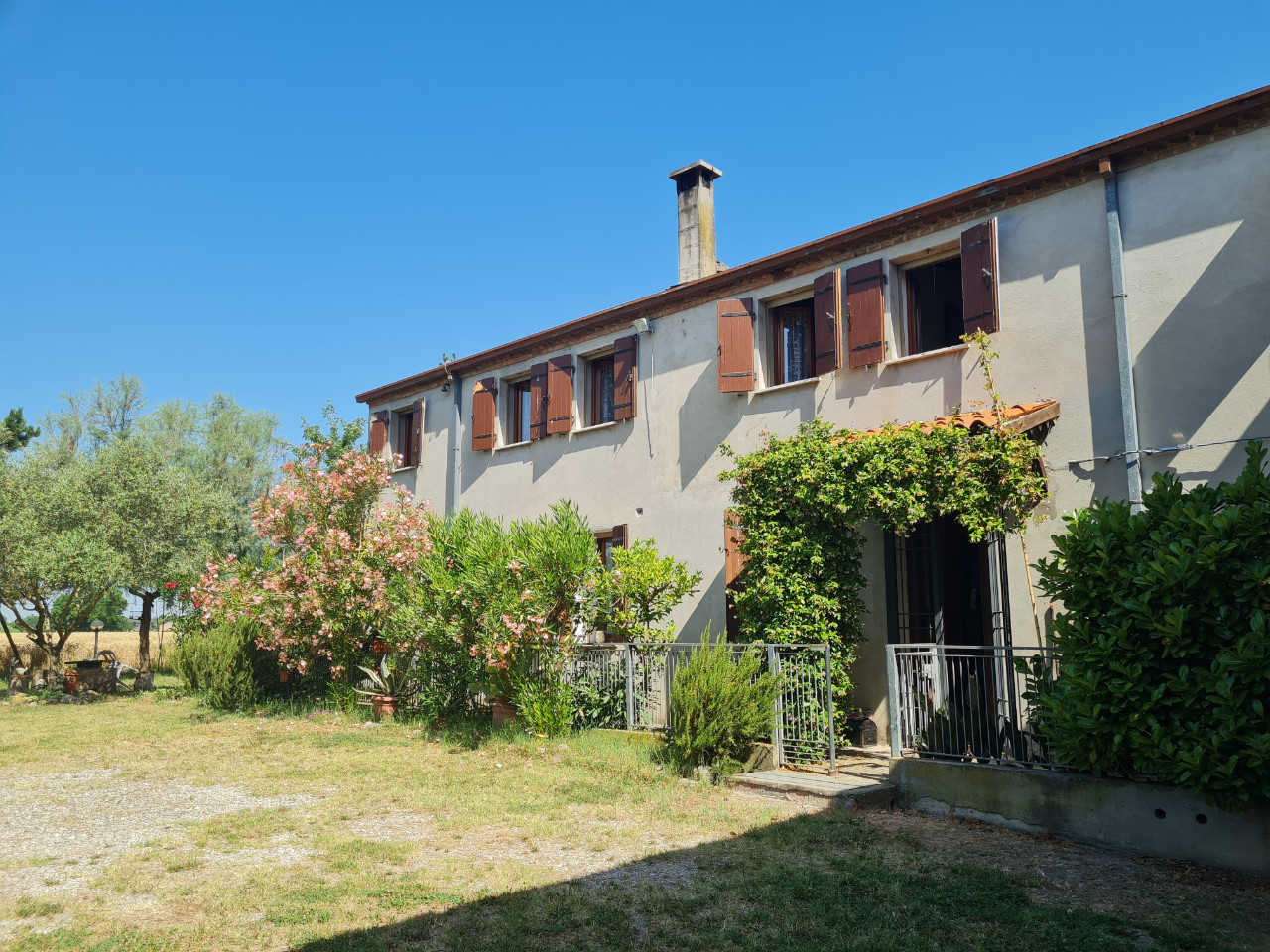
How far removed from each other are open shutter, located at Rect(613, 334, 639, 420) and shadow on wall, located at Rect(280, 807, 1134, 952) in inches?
347

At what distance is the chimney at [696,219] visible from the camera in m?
14.6

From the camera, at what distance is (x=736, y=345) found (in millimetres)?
12508

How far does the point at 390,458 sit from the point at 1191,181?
39.4ft

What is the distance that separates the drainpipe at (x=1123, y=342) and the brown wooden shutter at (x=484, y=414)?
1078 centimetres

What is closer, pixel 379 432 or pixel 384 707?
pixel 384 707

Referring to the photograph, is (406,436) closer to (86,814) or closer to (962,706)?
(86,814)

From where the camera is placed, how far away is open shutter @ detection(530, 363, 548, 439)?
615 inches

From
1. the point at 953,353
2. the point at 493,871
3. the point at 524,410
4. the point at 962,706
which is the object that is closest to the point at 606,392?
the point at 524,410

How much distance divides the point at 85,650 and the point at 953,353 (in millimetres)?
26925

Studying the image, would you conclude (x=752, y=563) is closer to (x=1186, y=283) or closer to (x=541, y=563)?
(x=541, y=563)

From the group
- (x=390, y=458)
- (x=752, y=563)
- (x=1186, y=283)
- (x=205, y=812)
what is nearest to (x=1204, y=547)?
(x=1186, y=283)

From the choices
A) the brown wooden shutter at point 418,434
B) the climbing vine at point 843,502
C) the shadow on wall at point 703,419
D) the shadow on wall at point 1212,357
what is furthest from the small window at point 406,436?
the shadow on wall at point 1212,357

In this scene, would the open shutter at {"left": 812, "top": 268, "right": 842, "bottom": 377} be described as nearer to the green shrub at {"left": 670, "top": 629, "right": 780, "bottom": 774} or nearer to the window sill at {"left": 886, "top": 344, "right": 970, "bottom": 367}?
the window sill at {"left": 886, "top": 344, "right": 970, "bottom": 367}

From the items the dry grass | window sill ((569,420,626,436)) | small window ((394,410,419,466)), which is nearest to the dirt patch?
window sill ((569,420,626,436))
